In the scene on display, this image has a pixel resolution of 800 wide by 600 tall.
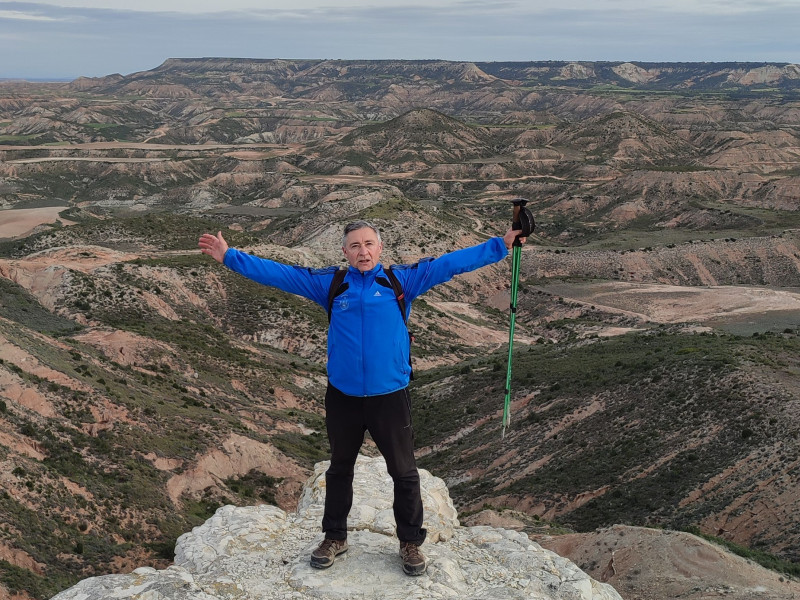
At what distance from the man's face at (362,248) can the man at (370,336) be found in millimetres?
12

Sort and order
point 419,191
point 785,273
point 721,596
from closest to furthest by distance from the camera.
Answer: point 721,596
point 785,273
point 419,191

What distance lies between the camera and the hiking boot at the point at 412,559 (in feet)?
26.3

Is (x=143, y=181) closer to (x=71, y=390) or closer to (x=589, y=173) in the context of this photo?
(x=589, y=173)

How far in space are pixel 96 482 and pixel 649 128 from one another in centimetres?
17137

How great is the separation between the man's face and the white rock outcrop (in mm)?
3968

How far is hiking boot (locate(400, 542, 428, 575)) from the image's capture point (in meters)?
8.01

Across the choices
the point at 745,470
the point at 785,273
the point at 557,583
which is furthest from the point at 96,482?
the point at 785,273

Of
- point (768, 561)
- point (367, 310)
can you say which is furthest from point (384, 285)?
point (768, 561)

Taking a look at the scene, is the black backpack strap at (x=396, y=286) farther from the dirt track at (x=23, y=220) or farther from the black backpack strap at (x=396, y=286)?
the dirt track at (x=23, y=220)

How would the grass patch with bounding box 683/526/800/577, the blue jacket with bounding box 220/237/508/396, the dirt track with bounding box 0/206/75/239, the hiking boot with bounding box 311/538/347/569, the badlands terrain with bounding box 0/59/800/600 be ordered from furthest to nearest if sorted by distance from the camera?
the dirt track with bounding box 0/206/75/239, the badlands terrain with bounding box 0/59/800/600, the grass patch with bounding box 683/526/800/577, the hiking boot with bounding box 311/538/347/569, the blue jacket with bounding box 220/237/508/396

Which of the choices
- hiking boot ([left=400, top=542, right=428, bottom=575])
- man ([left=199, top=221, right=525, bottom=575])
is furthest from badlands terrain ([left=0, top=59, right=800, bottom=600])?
man ([left=199, top=221, right=525, bottom=575])

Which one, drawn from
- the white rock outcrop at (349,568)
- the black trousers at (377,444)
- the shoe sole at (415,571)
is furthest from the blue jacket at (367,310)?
the white rock outcrop at (349,568)

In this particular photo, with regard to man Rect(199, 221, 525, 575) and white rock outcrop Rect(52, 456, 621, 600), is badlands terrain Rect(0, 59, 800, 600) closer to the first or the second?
white rock outcrop Rect(52, 456, 621, 600)

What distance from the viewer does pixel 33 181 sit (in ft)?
484
